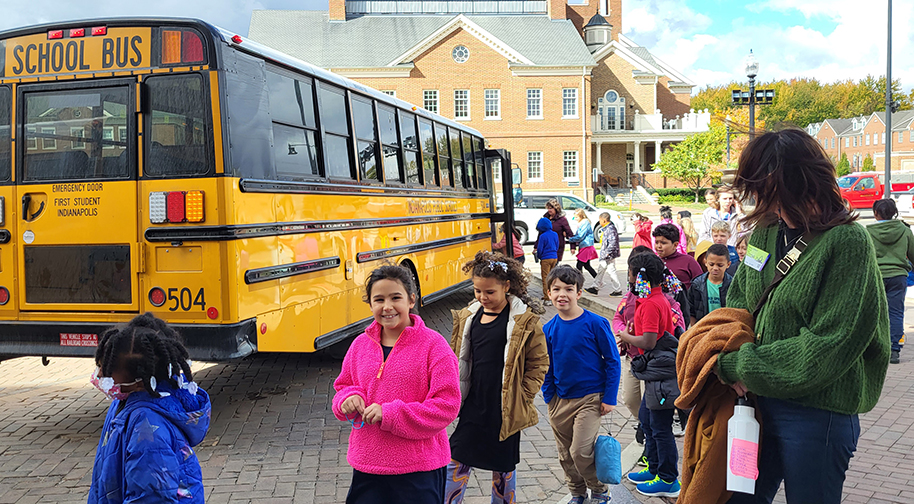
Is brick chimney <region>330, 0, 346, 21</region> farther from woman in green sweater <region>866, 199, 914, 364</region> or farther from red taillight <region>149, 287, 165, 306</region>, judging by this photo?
red taillight <region>149, 287, 165, 306</region>

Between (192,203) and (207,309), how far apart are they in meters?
0.82

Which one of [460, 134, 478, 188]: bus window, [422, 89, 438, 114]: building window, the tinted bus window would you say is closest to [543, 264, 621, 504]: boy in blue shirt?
the tinted bus window

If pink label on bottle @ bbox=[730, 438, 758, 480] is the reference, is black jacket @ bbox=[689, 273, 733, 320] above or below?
above

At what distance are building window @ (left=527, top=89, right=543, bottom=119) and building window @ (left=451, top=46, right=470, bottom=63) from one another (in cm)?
432

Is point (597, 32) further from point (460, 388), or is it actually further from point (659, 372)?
point (460, 388)

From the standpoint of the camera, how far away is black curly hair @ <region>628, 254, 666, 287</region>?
457 cm

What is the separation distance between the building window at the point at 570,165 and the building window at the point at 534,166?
152 centimetres

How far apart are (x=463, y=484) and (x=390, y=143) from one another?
18.1 feet

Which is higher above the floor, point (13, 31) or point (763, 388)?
point (13, 31)

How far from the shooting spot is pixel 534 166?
44.5 m

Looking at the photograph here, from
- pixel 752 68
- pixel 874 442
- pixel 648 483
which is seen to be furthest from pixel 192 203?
pixel 752 68

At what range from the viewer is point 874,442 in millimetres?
5402

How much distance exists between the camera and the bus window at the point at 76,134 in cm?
577

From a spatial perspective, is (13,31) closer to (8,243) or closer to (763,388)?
(8,243)
